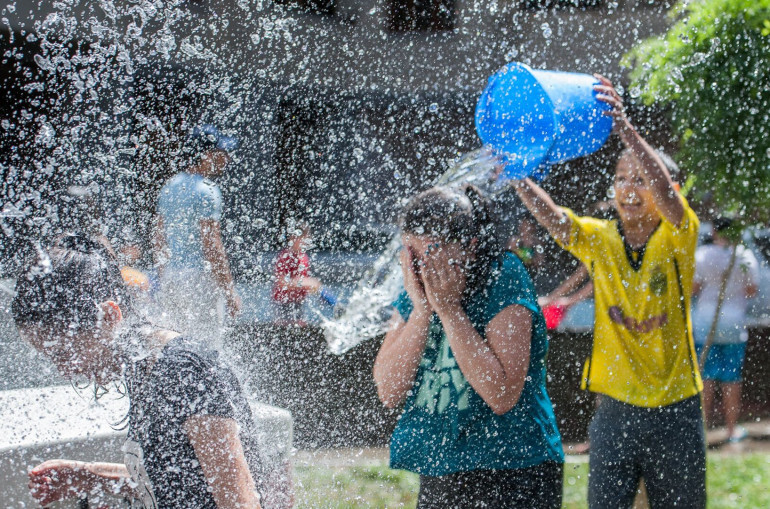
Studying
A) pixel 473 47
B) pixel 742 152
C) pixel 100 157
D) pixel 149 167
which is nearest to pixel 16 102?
pixel 100 157

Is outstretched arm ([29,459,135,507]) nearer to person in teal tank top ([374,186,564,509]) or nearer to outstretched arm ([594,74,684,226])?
person in teal tank top ([374,186,564,509])

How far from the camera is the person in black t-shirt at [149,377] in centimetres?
134

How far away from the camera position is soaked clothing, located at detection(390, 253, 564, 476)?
1.59 meters

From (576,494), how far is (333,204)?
14.0 feet

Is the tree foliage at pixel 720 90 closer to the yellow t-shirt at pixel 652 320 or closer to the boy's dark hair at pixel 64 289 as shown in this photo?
the yellow t-shirt at pixel 652 320

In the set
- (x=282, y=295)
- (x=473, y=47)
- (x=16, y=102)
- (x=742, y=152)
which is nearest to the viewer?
(x=742, y=152)

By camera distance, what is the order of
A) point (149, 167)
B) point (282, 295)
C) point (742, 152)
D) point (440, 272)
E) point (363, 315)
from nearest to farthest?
point (440, 272) < point (742, 152) < point (363, 315) < point (282, 295) < point (149, 167)

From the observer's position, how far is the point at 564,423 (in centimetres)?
421

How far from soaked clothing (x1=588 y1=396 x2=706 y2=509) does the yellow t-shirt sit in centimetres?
4

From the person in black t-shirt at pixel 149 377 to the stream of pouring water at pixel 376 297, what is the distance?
1.21 metres

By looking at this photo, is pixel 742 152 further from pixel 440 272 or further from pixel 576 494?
pixel 440 272

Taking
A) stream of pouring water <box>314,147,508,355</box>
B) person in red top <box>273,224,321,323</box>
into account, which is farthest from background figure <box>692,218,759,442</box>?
person in red top <box>273,224,321,323</box>

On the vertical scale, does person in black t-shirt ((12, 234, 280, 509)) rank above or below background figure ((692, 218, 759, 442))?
above

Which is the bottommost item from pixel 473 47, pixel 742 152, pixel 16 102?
pixel 742 152
